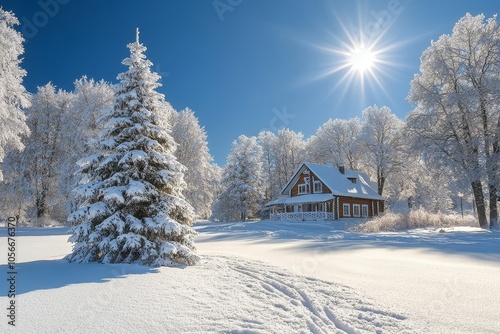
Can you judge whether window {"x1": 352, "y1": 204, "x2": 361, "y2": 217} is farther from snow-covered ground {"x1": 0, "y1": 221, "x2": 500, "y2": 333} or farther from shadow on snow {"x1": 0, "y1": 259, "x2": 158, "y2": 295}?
shadow on snow {"x1": 0, "y1": 259, "x2": 158, "y2": 295}

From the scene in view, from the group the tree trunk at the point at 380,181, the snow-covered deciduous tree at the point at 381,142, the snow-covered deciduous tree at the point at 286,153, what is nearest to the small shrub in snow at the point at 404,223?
the snow-covered deciduous tree at the point at 381,142

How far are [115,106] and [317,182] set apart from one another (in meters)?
30.7

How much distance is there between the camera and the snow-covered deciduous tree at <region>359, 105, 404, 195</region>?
1534 inches

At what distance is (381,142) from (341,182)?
890cm

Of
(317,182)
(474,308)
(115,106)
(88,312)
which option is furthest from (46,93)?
(474,308)

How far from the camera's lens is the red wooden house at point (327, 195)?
1353 inches

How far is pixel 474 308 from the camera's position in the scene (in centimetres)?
438

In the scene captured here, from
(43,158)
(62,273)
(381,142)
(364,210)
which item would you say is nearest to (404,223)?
(364,210)

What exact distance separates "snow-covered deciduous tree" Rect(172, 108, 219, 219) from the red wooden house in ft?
30.1

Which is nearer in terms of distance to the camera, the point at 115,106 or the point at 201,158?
the point at 115,106

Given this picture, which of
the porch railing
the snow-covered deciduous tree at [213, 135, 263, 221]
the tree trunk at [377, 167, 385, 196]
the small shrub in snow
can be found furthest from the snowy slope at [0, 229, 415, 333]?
the tree trunk at [377, 167, 385, 196]

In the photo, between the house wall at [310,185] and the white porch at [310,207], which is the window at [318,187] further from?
the white porch at [310,207]

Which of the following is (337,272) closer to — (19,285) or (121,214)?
(121,214)

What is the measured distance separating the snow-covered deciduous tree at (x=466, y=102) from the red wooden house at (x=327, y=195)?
46.3 feet
